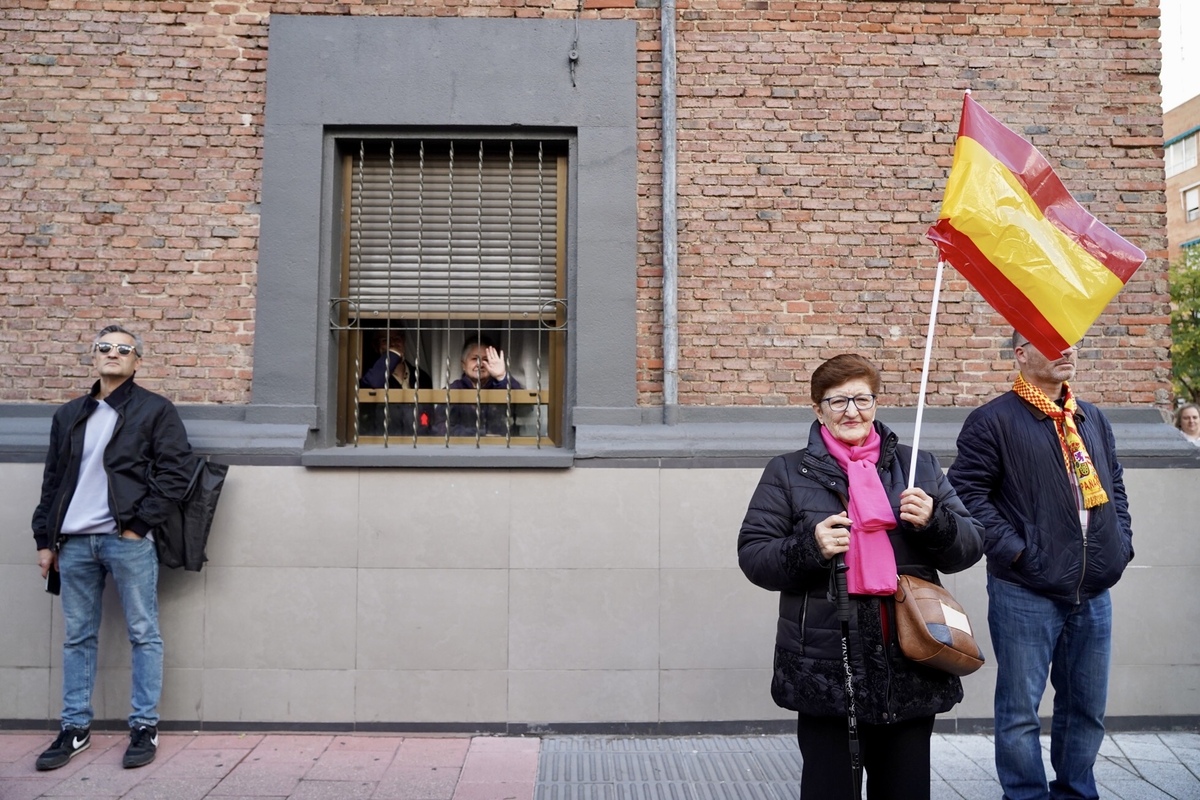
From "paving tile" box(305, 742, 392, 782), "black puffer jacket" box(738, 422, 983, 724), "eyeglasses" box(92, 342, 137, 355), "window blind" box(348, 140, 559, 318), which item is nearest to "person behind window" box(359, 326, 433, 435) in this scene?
"window blind" box(348, 140, 559, 318)

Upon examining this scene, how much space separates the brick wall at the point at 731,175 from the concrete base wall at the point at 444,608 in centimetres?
78

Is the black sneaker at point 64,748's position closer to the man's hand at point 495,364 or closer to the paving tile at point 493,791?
the paving tile at point 493,791

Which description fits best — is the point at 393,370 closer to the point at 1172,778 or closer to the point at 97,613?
the point at 97,613

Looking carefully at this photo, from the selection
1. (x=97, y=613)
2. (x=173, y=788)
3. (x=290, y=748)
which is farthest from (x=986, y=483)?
(x=97, y=613)

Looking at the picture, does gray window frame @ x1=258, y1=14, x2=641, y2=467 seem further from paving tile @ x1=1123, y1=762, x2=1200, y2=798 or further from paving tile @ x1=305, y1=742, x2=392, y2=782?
paving tile @ x1=1123, y1=762, x2=1200, y2=798

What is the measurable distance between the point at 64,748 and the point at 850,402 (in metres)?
4.30

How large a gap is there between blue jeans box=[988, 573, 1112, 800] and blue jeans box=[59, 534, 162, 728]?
4169 mm

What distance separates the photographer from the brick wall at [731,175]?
5.18 metres

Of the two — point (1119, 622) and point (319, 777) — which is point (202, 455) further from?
point (1119, 622)

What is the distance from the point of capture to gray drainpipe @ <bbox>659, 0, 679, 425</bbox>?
5.13 meters

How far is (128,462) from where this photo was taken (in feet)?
14.6

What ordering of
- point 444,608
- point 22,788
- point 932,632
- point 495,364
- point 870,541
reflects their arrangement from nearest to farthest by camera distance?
point 932,632 → point 870,541 → point 22,788 → point 444,608 → point 495,364

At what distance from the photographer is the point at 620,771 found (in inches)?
173

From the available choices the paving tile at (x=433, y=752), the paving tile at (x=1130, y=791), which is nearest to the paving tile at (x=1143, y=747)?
the paving tile at (x=1130, y=791)
